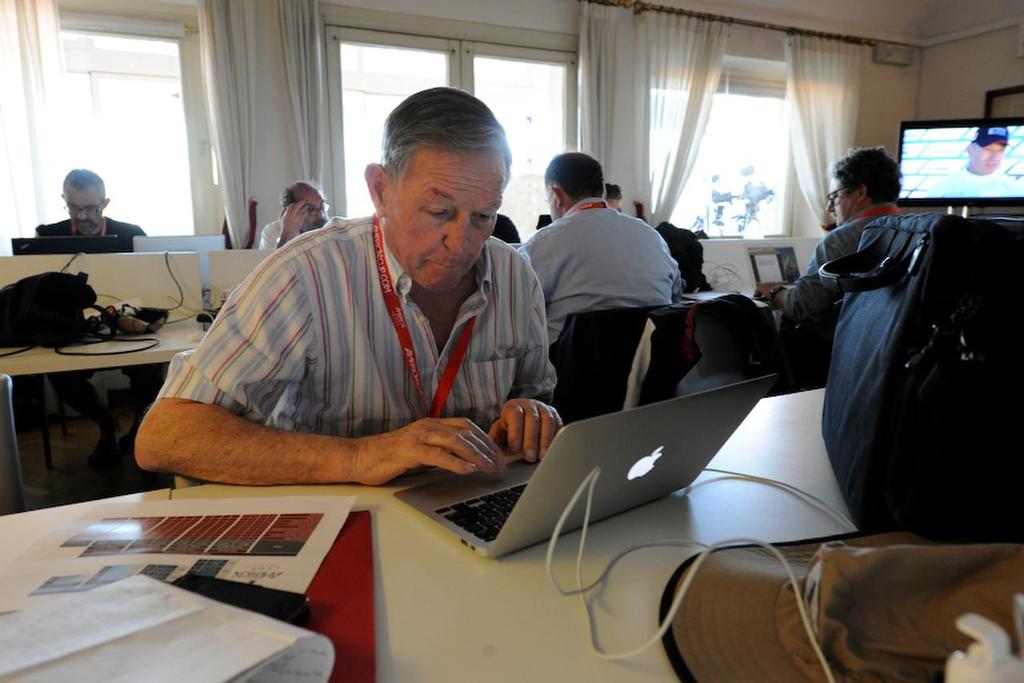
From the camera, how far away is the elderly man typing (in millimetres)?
945

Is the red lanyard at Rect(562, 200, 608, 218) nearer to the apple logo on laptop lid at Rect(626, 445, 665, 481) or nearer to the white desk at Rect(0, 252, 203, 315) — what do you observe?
the white desk at Rect(0, 252, 203, 315)

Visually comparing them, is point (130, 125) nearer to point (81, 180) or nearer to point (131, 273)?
point (81, 180)

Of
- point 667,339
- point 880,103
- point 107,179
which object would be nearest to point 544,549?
point 667,339

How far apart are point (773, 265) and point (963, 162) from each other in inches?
78.0

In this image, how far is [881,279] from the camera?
0.80 meters

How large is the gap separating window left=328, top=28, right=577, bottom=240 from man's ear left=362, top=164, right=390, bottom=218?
362 centimetres

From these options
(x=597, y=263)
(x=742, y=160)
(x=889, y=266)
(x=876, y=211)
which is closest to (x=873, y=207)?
(x=876, y=211)

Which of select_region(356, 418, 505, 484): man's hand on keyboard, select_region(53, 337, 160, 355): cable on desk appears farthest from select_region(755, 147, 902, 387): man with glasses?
select_region(53, 337, 160, 355): cable on desk

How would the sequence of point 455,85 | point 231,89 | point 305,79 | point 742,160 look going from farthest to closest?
point 742,160, point 455,85, point 305,79, point 231,89

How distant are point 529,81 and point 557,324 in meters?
3.48

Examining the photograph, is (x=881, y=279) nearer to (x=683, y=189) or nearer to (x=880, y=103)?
(x=683, y=189)

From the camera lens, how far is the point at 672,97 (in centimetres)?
575

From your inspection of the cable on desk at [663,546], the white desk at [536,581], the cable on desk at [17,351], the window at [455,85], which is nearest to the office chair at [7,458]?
the white desk at [536,581]

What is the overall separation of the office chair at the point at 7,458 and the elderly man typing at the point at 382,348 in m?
0.31
